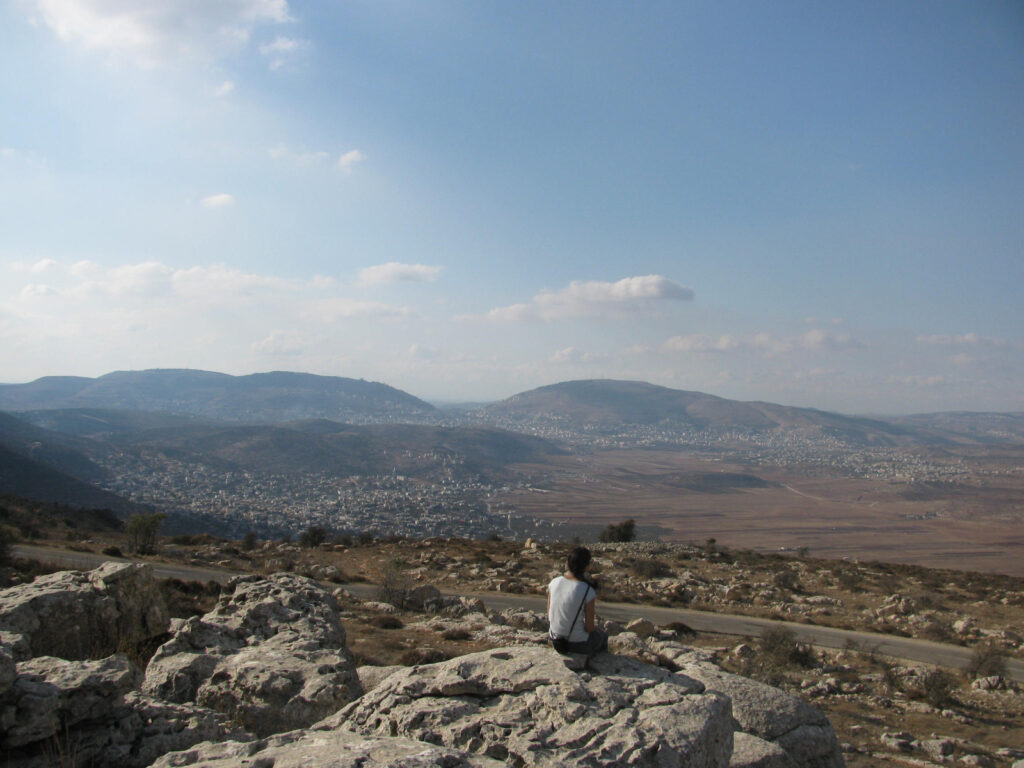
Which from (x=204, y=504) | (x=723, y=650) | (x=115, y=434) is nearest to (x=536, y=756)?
(x=723, y=650)

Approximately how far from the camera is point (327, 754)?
409 cm

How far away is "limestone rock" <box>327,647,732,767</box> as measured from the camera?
4684 millimetres

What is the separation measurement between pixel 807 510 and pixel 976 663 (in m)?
131

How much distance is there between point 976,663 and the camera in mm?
16734

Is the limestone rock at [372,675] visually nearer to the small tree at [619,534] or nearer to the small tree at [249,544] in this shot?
the small tree at [249,544]

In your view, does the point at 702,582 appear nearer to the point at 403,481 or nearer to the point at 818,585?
the point at 818,585

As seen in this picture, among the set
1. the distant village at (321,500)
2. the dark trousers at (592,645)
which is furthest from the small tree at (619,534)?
the dark trousers at (592,645)

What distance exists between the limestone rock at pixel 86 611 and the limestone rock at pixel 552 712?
5.96 metres

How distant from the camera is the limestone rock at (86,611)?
8.12 m

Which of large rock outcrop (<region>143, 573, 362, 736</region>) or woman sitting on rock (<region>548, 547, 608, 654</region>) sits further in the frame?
large rock outcrop (<region>143, 573, 362, 736</region>)

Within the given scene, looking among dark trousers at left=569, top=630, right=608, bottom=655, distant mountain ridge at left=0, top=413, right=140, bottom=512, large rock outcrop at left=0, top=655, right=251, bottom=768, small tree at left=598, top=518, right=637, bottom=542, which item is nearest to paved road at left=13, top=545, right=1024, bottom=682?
dark trousers at left=569, top=630, right=608, bottom=655

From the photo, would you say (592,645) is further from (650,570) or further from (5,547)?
(650,570)

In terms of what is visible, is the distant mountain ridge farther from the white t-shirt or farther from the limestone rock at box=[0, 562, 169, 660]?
the white t-shirt

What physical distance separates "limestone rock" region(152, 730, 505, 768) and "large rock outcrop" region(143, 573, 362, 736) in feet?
7.67
